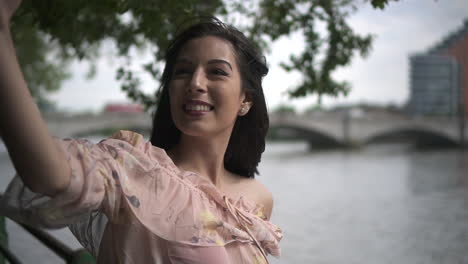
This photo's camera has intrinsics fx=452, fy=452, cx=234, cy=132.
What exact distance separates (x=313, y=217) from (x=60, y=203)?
10.7m

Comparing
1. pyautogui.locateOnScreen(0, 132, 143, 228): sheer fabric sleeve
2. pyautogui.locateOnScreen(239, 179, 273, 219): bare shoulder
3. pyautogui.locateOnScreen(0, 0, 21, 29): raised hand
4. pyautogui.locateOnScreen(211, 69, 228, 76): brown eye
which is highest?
pyautogui.locateOnScreen(0, 0, 21, 29): raised hand

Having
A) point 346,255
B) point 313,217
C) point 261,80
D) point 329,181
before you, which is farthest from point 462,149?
point 261,80

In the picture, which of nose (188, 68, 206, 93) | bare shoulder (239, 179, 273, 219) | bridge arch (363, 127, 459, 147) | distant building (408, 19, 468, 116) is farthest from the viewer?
distant building (408, 19, 468, 116)

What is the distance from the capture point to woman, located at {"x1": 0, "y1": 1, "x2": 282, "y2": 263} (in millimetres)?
758

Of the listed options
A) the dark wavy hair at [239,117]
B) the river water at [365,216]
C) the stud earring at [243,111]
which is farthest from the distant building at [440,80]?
the stud earring at [243,111]

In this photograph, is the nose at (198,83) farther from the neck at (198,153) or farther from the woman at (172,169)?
the neck at (198,153)

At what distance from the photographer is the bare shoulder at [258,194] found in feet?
4.73

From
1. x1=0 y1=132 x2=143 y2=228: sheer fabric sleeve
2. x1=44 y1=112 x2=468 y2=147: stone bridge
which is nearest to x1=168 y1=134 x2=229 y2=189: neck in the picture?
x1=0 y1=132 x2=143 y2=228: sheer fabric sleeve

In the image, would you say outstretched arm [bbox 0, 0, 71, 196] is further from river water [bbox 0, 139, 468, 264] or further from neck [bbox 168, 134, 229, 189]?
river water [bbox 0, 139, 468, 264]

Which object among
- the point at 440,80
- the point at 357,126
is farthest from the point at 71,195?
the point at 440,80

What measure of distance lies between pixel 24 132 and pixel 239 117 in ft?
2.85

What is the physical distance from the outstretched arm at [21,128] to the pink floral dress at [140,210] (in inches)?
2.3

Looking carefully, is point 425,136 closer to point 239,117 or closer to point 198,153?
point 239,117

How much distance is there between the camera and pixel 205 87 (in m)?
1.20
